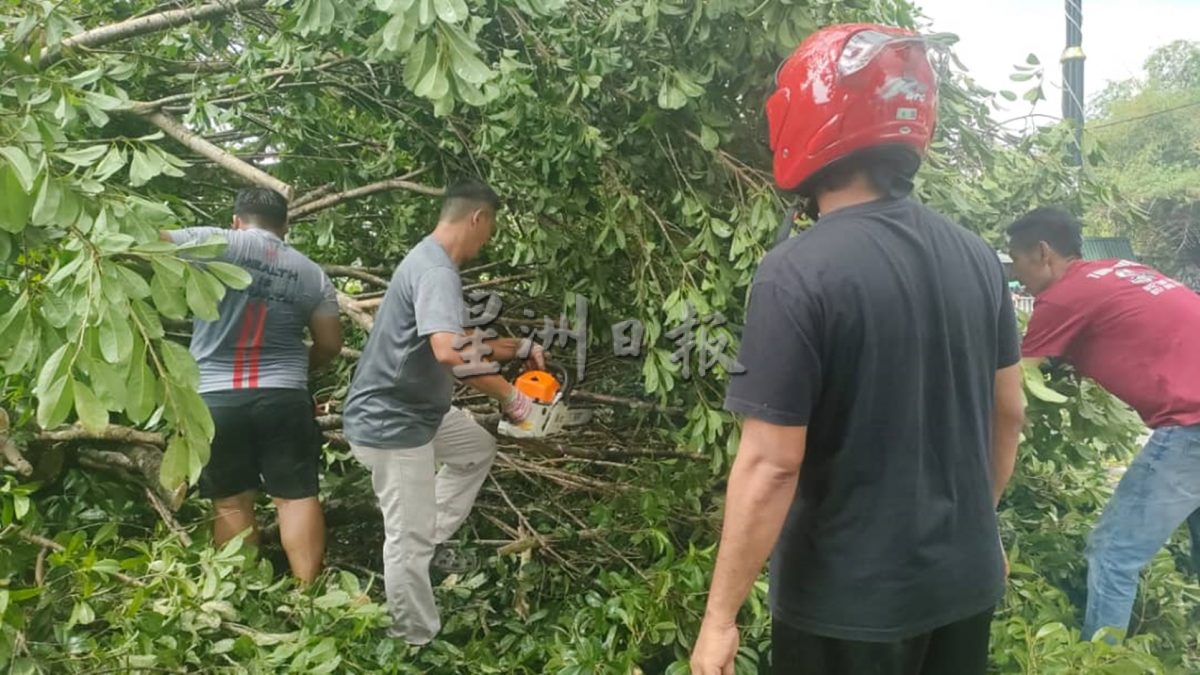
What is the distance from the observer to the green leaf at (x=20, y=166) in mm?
1385

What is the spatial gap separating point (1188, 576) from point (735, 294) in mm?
2366

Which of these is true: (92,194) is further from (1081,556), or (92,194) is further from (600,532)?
(1081,556)

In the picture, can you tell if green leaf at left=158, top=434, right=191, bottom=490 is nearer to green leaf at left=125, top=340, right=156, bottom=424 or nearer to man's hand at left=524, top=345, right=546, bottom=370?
green leaf at left=125, top=340, right=156, bottom=424

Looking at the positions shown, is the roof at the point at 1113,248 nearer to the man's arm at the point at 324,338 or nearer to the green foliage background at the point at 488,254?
the green foliage background at the point at 488,254

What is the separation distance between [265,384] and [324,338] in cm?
29

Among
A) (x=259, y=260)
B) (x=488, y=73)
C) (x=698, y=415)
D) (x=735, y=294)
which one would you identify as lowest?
(x=698, y=415)

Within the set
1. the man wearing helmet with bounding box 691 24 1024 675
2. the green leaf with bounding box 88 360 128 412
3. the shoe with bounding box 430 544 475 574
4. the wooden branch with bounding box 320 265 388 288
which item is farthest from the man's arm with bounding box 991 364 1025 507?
the wooden branch with bounding box 320 265 388 288

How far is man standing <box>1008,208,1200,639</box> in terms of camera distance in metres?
2.69

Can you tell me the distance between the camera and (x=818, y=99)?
4.67 ft

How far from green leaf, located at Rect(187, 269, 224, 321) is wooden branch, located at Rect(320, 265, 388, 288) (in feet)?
7.94

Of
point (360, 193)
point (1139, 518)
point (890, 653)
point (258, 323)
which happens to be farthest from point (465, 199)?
point (1139, 518)

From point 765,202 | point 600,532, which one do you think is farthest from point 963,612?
point 600,532

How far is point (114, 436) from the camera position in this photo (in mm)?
2982

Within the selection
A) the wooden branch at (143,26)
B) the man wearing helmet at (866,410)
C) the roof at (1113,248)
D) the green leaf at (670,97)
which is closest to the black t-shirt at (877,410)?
the man wearing helmet at (866,410)
